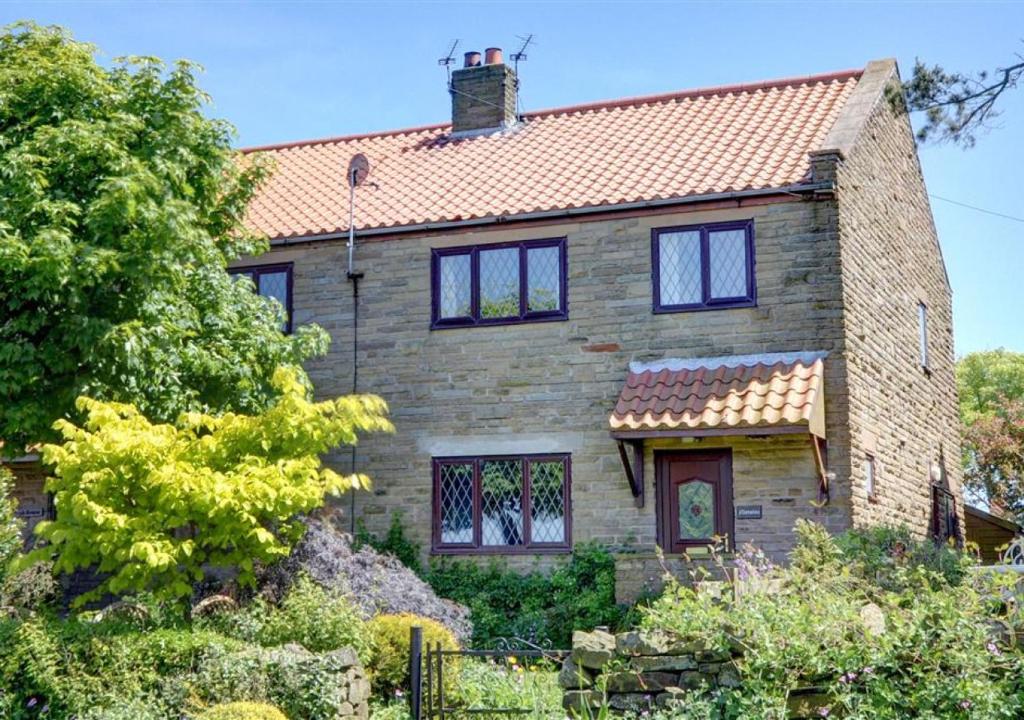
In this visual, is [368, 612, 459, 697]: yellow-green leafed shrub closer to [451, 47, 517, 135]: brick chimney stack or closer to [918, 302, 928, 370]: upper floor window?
[451, 47, 517, 135]: brick chimney stack

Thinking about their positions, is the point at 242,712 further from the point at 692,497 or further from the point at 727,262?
the point at 727,262

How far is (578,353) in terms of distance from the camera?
62.6 feet

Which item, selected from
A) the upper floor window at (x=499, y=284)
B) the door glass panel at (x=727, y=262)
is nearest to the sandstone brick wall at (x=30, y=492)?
the upper floor window at (x=499, y=284)

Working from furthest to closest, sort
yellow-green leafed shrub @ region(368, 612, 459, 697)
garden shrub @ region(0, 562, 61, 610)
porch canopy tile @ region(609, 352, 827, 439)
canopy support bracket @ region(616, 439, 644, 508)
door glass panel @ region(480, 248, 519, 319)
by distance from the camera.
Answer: door glass panel @ region(480, 248, 519, 319)
canopy support bracket @ region(616, 439, 644, 508)
porch canopy tile @ region(609, 352, 827, 439)
garden shrub @ region(0, 562, 61, 610)
yellow-green leafed shrub @ region(368, 612, 459, 697)

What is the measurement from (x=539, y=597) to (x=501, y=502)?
1.65 m

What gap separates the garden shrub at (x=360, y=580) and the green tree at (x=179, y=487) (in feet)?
2.96

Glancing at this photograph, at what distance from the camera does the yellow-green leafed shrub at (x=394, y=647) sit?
1356 cm

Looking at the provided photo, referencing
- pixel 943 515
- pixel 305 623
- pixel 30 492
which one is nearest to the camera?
pixel 305 623

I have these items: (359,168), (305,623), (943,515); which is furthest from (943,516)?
(305,623)

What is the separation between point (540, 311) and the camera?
19484 millimetres

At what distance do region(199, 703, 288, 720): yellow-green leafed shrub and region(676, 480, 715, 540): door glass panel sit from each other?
8.16 m

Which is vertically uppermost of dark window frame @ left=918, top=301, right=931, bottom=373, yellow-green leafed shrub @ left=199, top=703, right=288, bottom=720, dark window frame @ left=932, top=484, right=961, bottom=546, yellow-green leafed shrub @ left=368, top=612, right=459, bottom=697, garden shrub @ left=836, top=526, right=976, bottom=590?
dark window frame @ left=918, top=301, right=931, bottom=373

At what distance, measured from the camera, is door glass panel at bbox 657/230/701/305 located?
18.8 metres

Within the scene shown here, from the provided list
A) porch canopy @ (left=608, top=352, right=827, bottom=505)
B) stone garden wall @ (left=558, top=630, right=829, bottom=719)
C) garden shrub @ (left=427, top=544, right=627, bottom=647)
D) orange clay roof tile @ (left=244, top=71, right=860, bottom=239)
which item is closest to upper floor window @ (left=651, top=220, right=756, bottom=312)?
orange clay roof tile @ (left=244, top=71, right=860, bottom=239)
